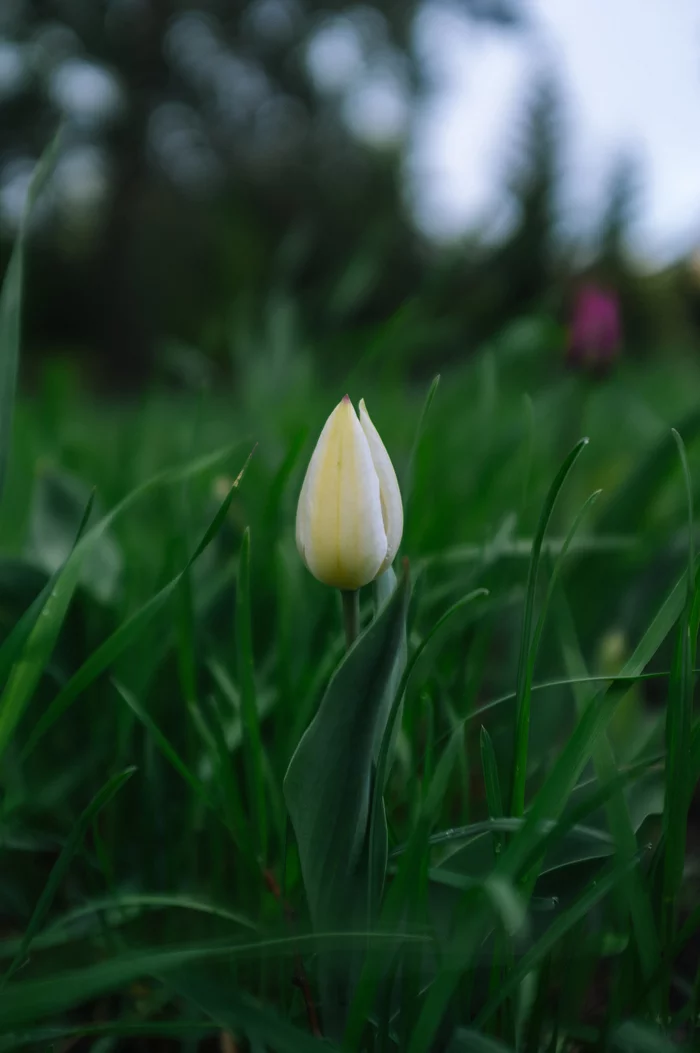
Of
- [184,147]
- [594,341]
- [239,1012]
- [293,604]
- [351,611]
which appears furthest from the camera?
[184,147]

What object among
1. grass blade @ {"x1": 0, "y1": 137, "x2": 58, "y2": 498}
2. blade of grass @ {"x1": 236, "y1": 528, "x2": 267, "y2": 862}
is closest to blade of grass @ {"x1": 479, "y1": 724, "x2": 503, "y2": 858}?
blade of grass @ {"x1": 236, "y1": 528, "x2": 267, "y2": 862}

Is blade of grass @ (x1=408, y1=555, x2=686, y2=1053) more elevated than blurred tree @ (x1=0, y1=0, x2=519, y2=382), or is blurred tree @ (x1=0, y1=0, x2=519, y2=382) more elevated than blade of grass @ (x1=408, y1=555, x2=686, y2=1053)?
blade of grass @ (x1=408, y1=555, x2=686, y2=1053)

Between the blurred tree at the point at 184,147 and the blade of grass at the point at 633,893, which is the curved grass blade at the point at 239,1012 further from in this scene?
the blurred tree at the point at 184,147

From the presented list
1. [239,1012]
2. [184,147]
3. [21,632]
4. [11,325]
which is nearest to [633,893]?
[239,1012]

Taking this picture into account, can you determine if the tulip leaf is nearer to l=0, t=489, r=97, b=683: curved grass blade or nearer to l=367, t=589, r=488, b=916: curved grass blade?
l=367, t=589, r=488, b=916: curved grass blade

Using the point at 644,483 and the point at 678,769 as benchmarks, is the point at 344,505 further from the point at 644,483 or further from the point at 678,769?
the point at 644,483

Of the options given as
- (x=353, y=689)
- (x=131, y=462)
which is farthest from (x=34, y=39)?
(x=353, y=689)

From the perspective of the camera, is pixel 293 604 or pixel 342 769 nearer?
pixel 342 769

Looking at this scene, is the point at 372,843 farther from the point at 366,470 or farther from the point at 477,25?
the point at 477,25

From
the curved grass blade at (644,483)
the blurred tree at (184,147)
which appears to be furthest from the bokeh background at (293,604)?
the blurred tree at (184,147)
